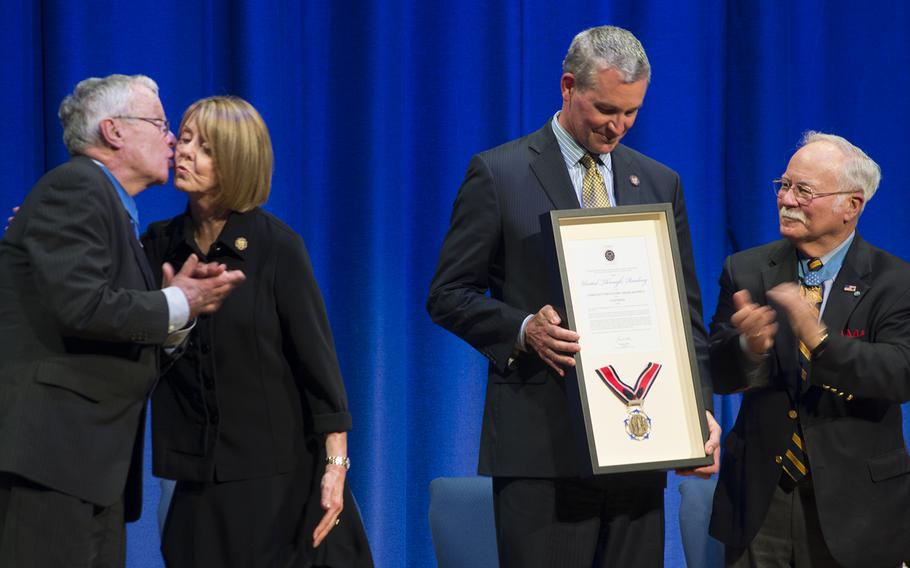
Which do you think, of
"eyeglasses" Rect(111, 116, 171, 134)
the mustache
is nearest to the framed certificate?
the mustache

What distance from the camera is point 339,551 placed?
2738 millimetres

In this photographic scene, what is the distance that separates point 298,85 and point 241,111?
1587 mm

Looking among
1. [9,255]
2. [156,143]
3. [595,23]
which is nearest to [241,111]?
[156,143]

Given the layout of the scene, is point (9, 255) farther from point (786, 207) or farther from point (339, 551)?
point (786, 207)

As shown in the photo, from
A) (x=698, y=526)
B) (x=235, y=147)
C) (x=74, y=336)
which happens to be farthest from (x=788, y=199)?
(x=74, y=336)

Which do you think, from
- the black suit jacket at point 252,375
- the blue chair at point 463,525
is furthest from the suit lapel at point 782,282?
the black suit jacket at point 252,375

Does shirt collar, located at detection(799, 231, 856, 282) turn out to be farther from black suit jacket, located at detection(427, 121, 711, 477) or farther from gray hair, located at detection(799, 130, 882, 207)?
black suit jacket, located at detection(427, 121, 711, 477)

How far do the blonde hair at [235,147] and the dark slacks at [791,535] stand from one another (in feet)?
5.27

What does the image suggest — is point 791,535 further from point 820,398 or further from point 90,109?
point 90,109

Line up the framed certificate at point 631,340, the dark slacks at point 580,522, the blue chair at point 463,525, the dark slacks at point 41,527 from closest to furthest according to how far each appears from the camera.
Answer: the dark slacks at point 41,527 → the framed certificate at point 631,340 → the dark slacks at point 580,522 → the blue chair at point 463,525

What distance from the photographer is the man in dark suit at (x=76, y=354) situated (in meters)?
2.35

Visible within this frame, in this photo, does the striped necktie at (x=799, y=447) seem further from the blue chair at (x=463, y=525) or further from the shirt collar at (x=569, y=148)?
the blue chair at (x=463, y=525)

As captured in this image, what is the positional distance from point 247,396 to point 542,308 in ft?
2.46

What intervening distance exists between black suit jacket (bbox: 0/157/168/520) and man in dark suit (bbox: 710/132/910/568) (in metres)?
1.50
